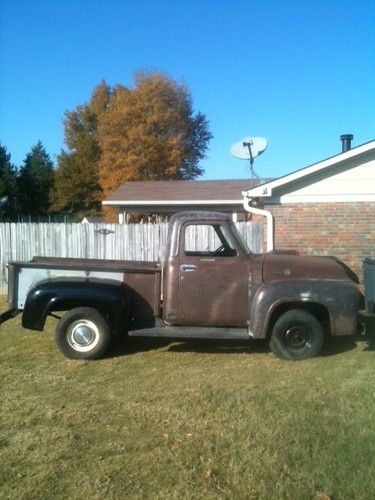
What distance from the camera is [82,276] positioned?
6.96 metres

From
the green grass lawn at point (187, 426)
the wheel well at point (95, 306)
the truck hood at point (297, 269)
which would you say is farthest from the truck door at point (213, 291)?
the wheel well at point (95, 306)

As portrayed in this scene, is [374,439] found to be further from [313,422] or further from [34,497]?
[34,497]

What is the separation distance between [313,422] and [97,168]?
1812 inches

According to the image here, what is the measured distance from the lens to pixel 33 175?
5178cm

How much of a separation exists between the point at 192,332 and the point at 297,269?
1.65 metres

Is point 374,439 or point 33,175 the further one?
point 33,175

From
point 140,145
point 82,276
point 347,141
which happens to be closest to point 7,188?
point 140,145

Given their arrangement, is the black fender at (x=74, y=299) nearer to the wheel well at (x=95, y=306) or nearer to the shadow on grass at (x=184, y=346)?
the wheel well at (x=95, y=306)

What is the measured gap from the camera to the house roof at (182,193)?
2155cm

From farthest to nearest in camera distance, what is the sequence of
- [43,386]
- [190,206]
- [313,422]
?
1. [190,206]
2. [43,386]
3. [313,422]

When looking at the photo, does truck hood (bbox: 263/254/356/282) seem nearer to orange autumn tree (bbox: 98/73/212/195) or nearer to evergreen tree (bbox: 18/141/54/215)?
orange autumn tree (bbox: 98/73/212/195)

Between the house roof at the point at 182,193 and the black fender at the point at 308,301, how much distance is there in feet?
46.7

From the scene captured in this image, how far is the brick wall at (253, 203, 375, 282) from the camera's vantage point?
10.6 meters

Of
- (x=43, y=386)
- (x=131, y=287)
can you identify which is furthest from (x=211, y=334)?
(x=43, y=386)
